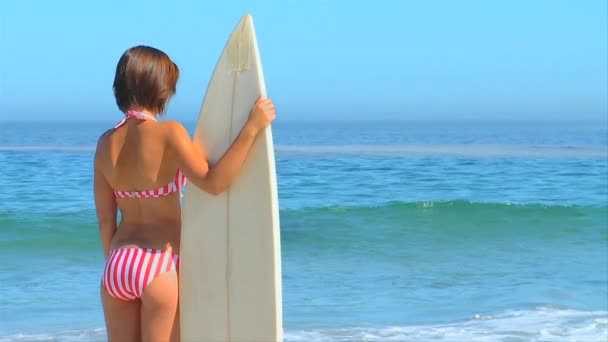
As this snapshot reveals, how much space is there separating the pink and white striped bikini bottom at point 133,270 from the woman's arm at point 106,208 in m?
0.13

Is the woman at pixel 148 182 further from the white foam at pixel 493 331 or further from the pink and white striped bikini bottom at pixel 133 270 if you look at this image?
the white foam at pixel 493 331

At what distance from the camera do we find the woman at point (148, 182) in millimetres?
2406

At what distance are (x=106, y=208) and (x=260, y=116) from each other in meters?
0.55

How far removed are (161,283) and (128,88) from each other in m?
0.57

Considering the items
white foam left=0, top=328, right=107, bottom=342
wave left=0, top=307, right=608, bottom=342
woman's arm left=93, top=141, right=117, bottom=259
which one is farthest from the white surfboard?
white foam left=0, top=328, right=107, bottom=342

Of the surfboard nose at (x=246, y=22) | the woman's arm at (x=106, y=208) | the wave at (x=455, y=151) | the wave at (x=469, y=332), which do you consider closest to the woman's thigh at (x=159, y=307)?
the woman's arm at (x=106, y=208)

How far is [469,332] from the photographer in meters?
5.36

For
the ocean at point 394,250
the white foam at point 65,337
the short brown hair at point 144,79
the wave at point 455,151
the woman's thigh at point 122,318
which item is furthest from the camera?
the wave at point 455,151

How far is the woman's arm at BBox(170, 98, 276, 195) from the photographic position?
2.41 m

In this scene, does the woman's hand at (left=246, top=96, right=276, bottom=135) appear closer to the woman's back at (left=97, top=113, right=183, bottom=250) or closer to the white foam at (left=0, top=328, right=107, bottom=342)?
the woman's back at (left=97, top=113, right=183, bottom=250)

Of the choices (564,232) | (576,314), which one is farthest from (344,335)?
(564,232)

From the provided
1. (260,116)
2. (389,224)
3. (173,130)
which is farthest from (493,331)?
(389,224)

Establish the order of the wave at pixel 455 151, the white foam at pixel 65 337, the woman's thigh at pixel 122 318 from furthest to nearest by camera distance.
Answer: the wave at pixel 455 151
the white foam at pixel 65 337
the woman's thigh at pixel 122 318

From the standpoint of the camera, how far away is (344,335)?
5.33 meters
